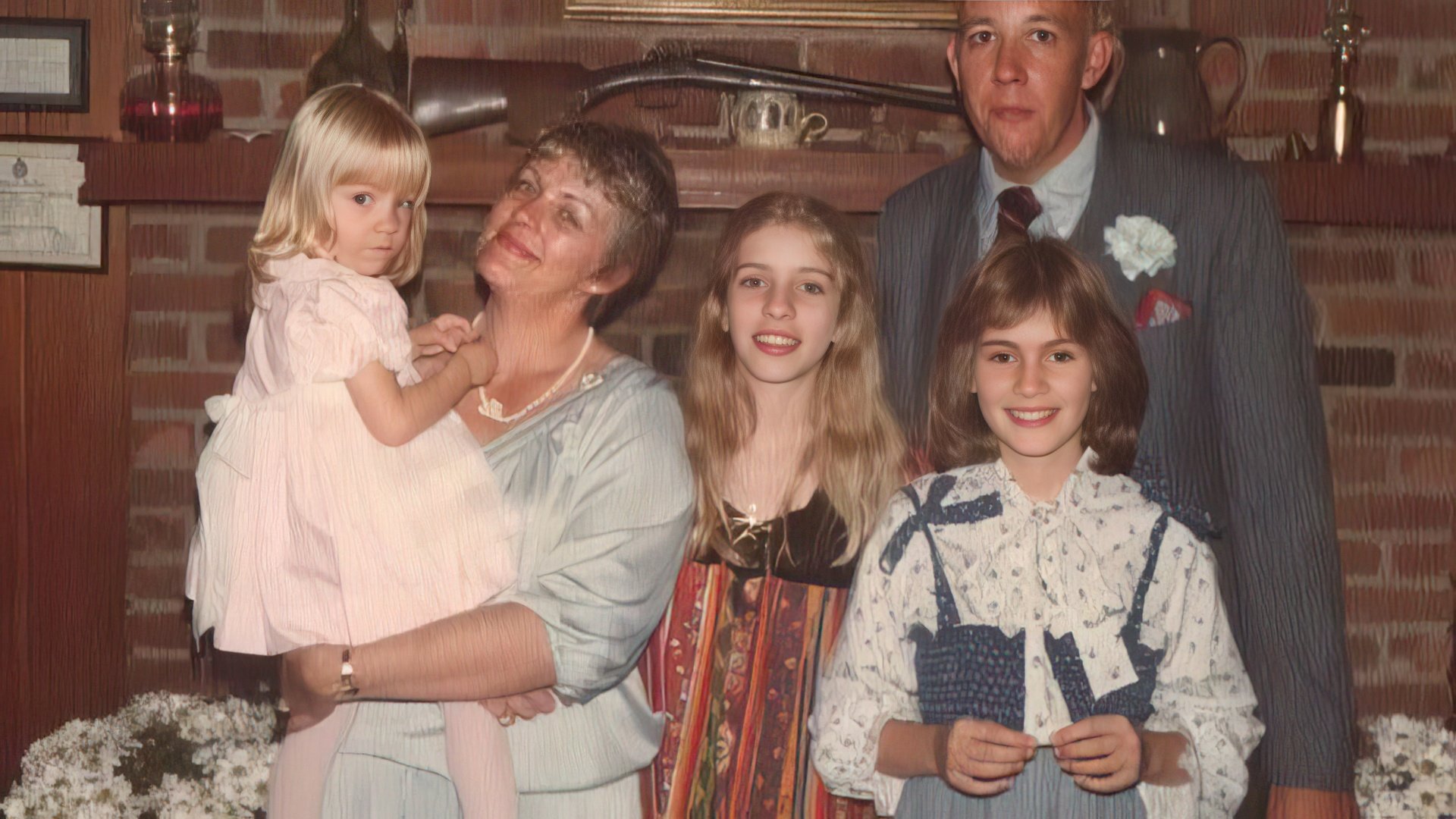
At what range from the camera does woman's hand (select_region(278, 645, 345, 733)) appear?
1354 millimetres

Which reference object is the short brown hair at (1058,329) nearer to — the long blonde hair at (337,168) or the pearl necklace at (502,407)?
the pearl necklace at (502,407)

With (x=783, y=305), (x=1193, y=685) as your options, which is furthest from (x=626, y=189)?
(x=1193, y=685)

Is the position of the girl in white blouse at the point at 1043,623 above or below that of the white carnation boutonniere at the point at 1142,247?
below

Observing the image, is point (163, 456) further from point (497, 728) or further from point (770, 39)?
point (770, 39)

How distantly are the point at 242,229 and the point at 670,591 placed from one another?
612 millimetres

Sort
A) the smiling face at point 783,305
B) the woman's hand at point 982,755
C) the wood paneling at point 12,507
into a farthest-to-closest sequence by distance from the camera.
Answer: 1. the wood paneling at point 12,507
2. the smiling face at point 783,305
3. the woman's hand at point 982,755

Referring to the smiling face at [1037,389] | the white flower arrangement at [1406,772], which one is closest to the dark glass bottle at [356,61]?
the smiling face at [1037,389]

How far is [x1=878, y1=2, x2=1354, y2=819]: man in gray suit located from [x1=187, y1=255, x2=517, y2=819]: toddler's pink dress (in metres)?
0.49

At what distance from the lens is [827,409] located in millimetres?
1420

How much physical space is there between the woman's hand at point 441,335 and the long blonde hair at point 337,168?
0.18 feet

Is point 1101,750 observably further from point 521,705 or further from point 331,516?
point 331,516

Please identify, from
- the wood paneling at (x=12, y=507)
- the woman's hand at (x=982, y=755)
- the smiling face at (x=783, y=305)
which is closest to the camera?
the woman's hand at (x=982, y=755)

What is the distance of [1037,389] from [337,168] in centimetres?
74

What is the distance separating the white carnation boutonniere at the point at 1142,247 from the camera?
4.56 ft
